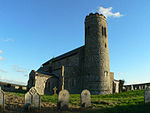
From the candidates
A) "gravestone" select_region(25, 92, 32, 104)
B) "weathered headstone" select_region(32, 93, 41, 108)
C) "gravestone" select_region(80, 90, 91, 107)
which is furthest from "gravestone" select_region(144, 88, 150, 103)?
"gravestone" select_region(25, 92, 32, 104)

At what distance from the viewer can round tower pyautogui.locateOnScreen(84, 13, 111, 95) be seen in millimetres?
25547

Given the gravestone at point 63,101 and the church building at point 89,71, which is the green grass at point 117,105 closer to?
the gravestone at point 63,101

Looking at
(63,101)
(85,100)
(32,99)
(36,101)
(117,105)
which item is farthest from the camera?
(85,100)

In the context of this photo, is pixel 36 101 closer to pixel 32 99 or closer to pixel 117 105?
pixel 32 99

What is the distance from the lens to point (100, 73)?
25734 mm

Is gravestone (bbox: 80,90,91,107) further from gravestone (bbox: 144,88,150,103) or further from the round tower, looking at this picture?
the round tower

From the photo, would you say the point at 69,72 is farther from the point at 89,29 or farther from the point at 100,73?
the point at 89,29

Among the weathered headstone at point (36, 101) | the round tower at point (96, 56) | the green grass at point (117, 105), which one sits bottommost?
the green grass at point (117, 105)

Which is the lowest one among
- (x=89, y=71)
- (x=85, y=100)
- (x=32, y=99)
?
(x=85, y=100)

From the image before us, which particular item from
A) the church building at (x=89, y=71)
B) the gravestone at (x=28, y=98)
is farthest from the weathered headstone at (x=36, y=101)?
the church building at (x=89, y=71)

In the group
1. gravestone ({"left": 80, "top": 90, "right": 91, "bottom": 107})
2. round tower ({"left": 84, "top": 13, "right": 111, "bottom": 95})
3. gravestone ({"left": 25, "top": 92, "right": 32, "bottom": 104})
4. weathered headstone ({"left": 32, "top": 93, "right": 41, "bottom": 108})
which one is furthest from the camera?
round tower ({"left": 84, "top": 13, "right": 111, "bottom": 95})

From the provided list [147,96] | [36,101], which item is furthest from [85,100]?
[147,96]

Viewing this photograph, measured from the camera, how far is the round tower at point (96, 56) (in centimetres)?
2555

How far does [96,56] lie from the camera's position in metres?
26.4
